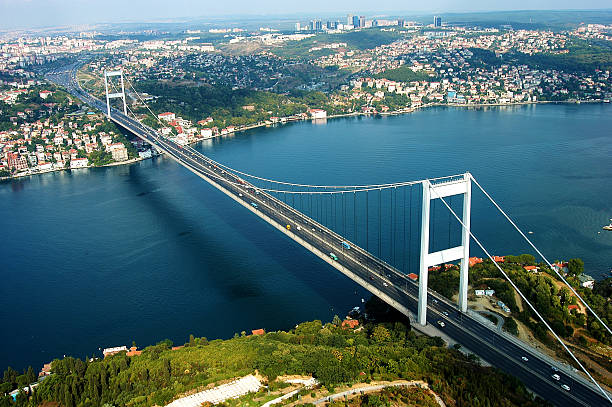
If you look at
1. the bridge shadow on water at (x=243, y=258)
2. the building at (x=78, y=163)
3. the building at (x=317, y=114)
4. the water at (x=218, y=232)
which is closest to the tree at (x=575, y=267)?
the water at (x=218, y=232)

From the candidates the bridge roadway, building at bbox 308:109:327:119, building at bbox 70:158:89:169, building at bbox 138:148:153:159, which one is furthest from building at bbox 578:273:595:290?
building at bbox 308:109:327:119

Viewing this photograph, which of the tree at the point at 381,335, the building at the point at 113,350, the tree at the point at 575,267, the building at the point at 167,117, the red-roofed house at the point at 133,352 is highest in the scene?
the building at the point at 167,117

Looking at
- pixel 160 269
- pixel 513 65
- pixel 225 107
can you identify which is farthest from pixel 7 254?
pixel 513 65

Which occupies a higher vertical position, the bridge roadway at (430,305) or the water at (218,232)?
the bridge roadway at (430,305)

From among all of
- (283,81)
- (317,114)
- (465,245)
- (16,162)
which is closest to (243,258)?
(465,245)

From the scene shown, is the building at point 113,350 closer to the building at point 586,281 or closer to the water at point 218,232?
the water at point 218,232

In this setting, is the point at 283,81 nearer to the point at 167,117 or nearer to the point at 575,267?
the point at 167,117

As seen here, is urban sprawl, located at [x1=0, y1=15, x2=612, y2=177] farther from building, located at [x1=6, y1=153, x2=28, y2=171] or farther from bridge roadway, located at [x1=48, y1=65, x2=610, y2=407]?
bridge roadway, located at [x1=48, y1=65, x2=610, y2=407]
